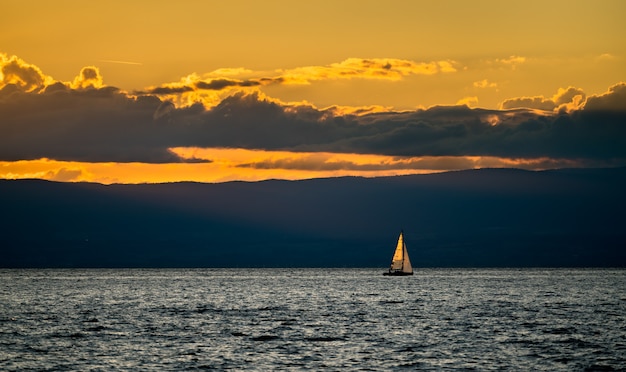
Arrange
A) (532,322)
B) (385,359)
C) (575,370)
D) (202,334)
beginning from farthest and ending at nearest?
(532,322) → (202,334) → (385,359) → (575,370)

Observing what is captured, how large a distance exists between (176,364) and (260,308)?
7542 centimetres

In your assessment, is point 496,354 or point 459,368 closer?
point 459,368

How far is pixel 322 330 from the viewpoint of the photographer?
108 m

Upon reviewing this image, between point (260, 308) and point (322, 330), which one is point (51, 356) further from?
point (260, 308)

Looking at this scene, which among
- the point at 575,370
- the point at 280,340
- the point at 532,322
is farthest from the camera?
the point at 532,322

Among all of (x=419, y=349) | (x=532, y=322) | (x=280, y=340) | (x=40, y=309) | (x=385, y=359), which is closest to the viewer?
(x=385, y=359)

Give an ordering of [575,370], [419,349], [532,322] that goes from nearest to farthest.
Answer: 1. [575,370]
2. [419,349]
3. [532,322]

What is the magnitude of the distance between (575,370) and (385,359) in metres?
13.9

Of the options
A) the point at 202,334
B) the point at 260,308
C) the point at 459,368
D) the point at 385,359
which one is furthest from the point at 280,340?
the point at 260,308

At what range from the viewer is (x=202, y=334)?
105 meters

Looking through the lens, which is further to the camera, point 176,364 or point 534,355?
point 534,355

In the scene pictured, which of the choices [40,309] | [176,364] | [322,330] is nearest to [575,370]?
[176,364]

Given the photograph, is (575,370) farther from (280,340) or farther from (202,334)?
(202,334)

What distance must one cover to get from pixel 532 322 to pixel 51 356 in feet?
191
